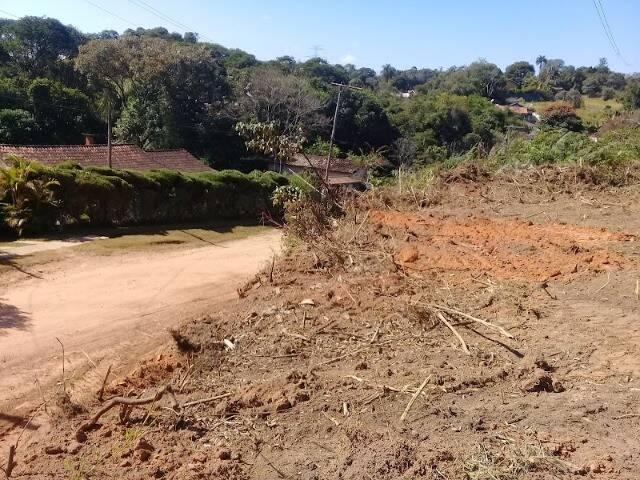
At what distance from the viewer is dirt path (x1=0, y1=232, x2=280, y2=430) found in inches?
286

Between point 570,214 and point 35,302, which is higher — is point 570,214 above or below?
above

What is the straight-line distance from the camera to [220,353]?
5922mm

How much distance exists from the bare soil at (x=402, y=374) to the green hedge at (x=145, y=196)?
931 centimetres

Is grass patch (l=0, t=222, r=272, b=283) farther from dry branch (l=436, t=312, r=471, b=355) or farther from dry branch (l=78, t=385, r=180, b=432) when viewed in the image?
dry branch (l=436, t=312, r=471, b=355)

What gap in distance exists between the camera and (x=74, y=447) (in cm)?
447

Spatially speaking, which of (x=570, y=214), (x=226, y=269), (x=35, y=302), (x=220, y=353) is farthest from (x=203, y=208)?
(x=220, y=353)

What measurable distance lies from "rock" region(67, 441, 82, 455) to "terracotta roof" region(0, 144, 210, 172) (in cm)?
1618

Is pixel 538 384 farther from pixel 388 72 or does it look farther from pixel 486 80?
pixel 388 72

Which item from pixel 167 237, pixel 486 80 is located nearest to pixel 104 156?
pixel 167 237

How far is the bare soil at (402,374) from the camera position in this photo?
3.70 m

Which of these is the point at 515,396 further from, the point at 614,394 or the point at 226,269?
the point at 226,269

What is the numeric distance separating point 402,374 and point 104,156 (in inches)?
819

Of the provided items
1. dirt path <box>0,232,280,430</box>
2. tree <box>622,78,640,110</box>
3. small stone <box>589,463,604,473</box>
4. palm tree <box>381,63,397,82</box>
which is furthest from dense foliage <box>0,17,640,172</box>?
palm tree <box>381,63,397,82</box>

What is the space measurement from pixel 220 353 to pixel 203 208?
15.0m
